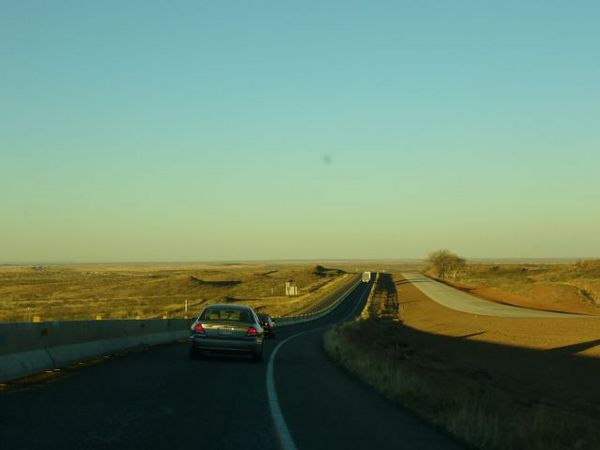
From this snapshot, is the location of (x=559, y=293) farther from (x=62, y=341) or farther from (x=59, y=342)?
(x=59, y=342)

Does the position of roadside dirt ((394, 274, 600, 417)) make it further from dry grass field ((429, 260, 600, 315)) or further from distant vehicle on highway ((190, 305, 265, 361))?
dry grass field ((429, 260, 600, 315))

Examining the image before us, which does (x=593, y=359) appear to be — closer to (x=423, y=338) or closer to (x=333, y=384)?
(x=423, y=338)

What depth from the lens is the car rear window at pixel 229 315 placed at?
67.9 ft

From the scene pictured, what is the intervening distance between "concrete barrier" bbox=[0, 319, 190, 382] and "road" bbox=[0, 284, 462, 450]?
61 centimetres

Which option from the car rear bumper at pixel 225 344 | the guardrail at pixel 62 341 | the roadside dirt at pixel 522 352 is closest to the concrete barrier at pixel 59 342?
the guardrail at pixel 62 341

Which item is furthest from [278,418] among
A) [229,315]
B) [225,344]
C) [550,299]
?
[550,299]

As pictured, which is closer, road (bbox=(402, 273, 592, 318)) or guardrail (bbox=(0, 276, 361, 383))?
guardrail (bbox=(0, 276, 361, 383))

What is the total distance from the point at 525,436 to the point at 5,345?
9072mm

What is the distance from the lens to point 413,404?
13305 mm

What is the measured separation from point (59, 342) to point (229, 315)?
5.44 metres

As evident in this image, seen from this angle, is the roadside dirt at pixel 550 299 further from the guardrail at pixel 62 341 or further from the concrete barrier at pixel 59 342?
the concrete barrier at pixel 59 342

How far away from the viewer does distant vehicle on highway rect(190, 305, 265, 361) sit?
19875 millimetres

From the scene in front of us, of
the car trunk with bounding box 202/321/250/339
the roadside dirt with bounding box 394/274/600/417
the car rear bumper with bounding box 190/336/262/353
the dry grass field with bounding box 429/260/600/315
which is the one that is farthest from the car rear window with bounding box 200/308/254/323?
the dry grass field with bounding box 429/260/600/315

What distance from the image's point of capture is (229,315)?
827 inches
